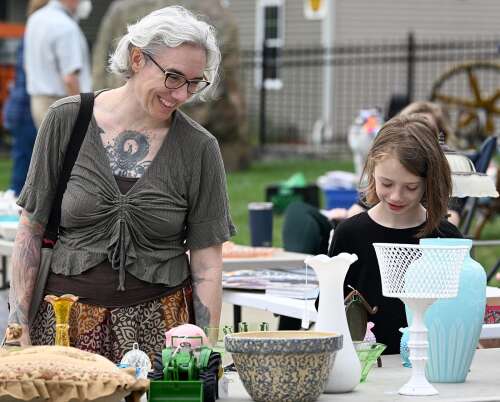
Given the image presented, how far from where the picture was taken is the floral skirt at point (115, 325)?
394 centimetres

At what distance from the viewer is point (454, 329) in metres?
3.39

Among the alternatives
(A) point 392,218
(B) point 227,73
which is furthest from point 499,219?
(A) point 392,218

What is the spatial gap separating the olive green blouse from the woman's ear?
22 centimetres

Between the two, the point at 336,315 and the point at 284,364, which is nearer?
the point at 284,364

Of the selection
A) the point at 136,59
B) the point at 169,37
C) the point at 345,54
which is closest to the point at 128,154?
the point at 136,59

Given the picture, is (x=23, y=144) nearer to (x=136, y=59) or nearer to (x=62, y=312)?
(x=136, y=59)

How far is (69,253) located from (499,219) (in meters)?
10.9

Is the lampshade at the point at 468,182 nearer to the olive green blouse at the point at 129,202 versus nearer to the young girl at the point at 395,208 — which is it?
the young girl at the point at 395,208

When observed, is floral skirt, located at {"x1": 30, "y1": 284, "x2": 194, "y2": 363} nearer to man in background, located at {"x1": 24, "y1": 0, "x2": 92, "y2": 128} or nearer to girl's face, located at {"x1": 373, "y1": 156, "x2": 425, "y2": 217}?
girl's face, located at {"x1": 373, "y1": 156, "x2": 425, "y2": 217}

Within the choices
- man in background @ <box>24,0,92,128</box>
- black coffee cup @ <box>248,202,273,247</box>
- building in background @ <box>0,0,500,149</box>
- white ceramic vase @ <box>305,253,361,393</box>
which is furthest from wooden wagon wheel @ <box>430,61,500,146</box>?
white ceramic vase @ <box>305,253,361,393</box>

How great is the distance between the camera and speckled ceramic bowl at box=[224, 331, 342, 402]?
9.75 ft

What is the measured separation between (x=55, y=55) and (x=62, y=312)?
297 inches

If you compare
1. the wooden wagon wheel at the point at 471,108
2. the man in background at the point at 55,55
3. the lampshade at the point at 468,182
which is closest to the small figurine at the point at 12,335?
the lampshade at the point at 468,182

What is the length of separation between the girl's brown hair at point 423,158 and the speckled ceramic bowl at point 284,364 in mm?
1185
